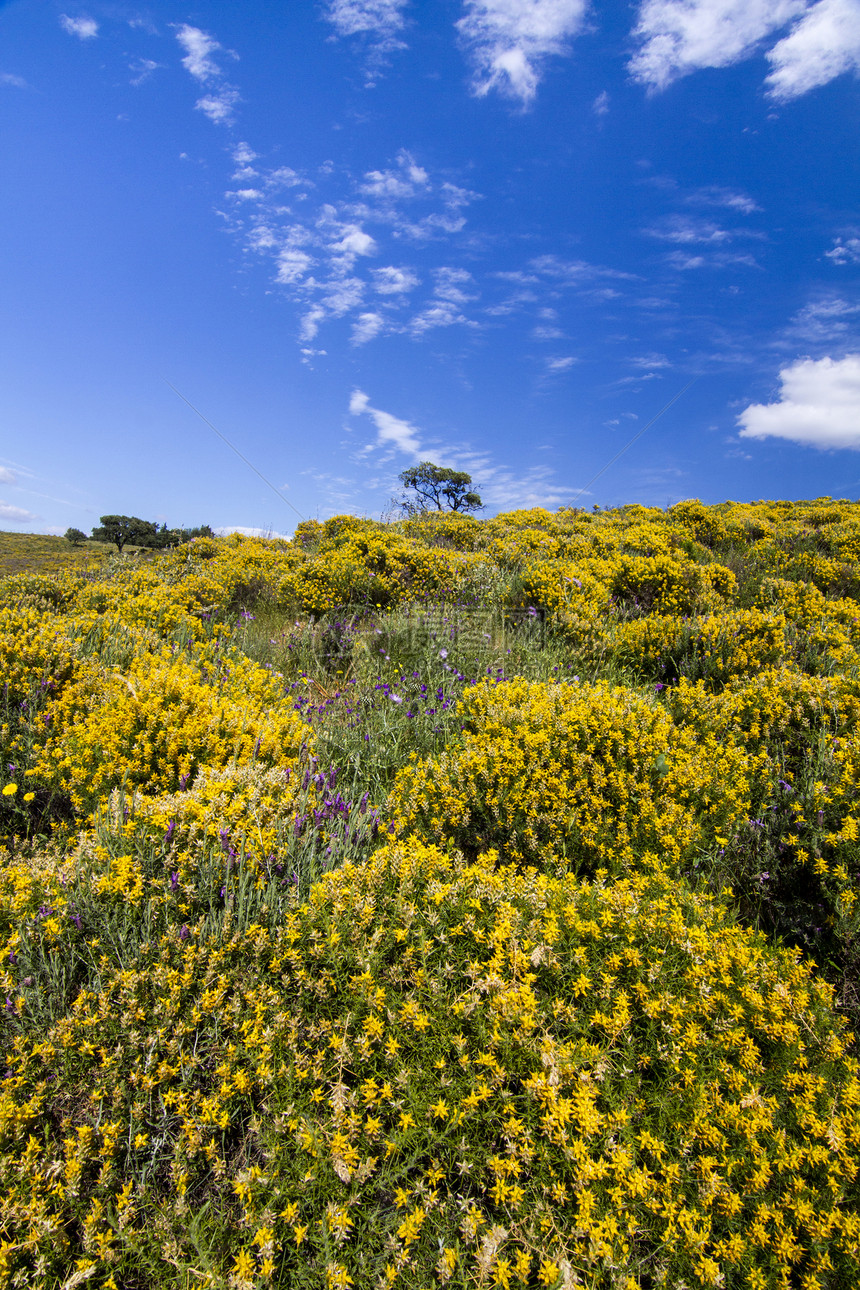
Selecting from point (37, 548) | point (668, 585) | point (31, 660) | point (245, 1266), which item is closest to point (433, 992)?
point (245, 1266)

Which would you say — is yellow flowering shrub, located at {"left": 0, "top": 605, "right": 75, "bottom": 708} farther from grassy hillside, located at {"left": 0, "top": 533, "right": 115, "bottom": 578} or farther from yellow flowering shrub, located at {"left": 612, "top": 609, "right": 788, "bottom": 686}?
grassy hillside, located at {"left": 0, "top": 533, "right": 115, "bottom": 578}

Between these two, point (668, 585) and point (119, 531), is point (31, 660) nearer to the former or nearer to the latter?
point (668, 585)

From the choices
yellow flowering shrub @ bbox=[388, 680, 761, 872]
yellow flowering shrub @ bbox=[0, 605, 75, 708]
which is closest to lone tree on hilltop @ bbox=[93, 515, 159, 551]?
yellow flowering shrub @ bbox=[0, 605, 75, 708]

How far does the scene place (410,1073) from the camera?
177 centimetres

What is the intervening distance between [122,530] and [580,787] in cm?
5441

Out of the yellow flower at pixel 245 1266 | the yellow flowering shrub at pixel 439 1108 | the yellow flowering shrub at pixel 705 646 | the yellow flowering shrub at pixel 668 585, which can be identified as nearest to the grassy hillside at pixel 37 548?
the yellow flowering shrub at pixel 668 585

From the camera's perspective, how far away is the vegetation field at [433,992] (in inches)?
62.2

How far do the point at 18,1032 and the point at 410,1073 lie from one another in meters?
1.49

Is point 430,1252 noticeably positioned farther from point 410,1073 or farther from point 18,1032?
point 18,1032

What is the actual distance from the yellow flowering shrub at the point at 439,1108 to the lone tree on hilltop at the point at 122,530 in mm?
51368

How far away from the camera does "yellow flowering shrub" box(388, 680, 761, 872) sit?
300 cm

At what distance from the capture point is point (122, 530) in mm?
48250

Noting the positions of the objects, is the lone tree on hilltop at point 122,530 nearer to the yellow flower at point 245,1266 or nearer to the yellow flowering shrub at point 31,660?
the yellow flowering shrub at point 31,660

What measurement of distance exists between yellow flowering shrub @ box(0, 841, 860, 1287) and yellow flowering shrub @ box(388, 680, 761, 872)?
27.9 inches
